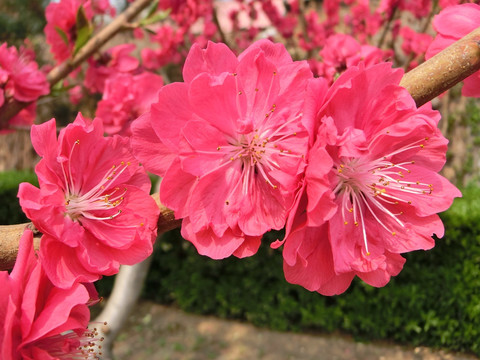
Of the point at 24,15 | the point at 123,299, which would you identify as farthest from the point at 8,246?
the point at 24,15

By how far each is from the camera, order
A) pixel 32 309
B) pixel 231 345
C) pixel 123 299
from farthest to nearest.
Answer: pixel 231 345 → pixel 123 299 → pixel 32 309

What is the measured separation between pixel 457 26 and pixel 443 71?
26cm

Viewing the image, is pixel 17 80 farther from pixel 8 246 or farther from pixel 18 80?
pixel 8 246

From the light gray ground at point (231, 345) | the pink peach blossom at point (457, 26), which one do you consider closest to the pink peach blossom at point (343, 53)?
the pink peach blossom at point (457, 26)

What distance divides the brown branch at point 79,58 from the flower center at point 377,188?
4.26 feet

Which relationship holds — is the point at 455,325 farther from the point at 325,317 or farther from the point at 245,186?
the point at 245,186

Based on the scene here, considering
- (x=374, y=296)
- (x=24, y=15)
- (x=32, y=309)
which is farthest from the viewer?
(x=24, y=15)

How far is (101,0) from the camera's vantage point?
8.34 ft

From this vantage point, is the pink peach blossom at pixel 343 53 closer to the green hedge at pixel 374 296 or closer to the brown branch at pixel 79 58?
the brown branch at pixel 79 58

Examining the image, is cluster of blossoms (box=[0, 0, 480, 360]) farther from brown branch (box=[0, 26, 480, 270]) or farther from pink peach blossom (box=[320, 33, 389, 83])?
pink peach blossom (box=[320, 33, 389, 83])

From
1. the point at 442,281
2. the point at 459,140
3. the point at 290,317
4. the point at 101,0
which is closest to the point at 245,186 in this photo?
the point at 101,0

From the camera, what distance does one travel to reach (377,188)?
713mm

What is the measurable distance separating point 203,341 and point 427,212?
539 centimetres

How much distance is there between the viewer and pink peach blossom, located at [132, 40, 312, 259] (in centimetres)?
66
